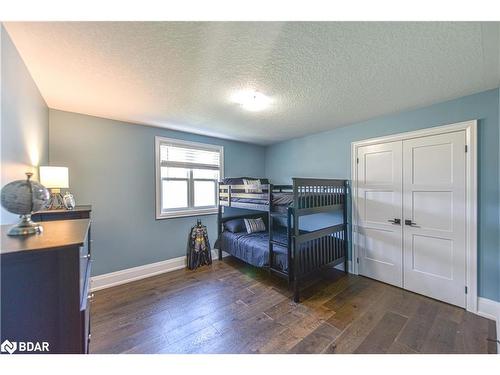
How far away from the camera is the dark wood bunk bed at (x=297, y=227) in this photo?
243 cm

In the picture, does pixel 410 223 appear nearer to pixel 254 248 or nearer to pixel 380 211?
pixel 380 211

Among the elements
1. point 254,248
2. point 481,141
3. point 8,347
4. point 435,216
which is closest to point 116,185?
point 254,248

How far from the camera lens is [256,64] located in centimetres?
152

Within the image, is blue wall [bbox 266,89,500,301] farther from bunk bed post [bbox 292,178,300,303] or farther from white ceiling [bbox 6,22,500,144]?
bunk bed post [bbox 292,178,300,303]

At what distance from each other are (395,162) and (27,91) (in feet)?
12.8

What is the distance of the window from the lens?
3.18 metres

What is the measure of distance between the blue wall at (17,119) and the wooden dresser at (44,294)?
0.81m

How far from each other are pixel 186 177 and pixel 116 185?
1.04 meters

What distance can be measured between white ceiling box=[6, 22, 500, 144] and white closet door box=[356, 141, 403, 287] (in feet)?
2.19

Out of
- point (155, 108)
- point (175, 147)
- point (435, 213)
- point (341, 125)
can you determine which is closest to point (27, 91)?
point (155, 108)

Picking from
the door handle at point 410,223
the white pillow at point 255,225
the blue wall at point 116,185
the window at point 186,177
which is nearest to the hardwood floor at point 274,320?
the blue wall at point 116,185

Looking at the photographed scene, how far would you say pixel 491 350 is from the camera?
5.21 feet

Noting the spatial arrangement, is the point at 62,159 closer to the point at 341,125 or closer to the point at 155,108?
the point at 155,108

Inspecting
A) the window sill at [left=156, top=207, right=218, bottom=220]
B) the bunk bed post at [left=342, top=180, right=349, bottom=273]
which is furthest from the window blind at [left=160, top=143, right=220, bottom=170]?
the bunk bed post at [left=342, top=180, right=349, bottom=273]
